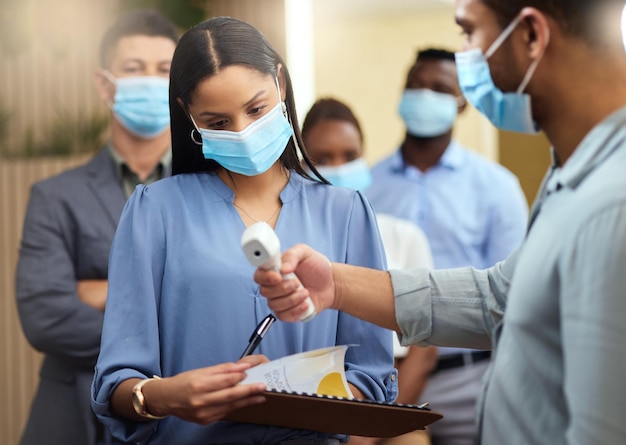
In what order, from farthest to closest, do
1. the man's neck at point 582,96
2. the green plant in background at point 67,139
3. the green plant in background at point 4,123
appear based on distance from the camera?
the green plant in background at point 4,123 → the green plant in background at point 67,139 → the man's neck at point 582,96

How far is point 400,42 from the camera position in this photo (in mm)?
6586

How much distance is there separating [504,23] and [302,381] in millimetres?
704

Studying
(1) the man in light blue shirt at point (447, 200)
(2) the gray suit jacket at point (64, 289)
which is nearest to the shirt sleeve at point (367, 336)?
(2) the gray suit jacket at point (64, 289)

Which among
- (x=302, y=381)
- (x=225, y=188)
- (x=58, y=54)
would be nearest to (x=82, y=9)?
(x=58, y=54)

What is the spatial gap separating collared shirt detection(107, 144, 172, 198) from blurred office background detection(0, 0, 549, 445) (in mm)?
1458

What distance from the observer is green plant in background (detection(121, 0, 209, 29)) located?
5020 mm

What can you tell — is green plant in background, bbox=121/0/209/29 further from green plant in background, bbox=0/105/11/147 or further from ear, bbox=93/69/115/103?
ear, bbox=93/69/115/103

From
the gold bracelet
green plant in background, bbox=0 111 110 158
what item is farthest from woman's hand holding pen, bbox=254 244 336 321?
green plant in background, bbox=0 111 110 158

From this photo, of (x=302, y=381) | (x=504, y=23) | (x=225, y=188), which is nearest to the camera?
(x=504, y=23)

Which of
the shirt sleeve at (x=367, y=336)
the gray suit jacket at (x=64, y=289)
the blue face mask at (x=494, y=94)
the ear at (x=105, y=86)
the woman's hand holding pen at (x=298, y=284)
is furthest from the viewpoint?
the ear at (x=105, y=86)

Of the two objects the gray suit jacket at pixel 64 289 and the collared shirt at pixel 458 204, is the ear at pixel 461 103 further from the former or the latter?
the gray suit jacket at pixel 64 289

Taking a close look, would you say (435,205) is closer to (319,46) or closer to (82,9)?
(82,9)

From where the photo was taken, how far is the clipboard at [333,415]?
1549 millimetres

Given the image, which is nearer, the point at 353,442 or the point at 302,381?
the point at 302,381
